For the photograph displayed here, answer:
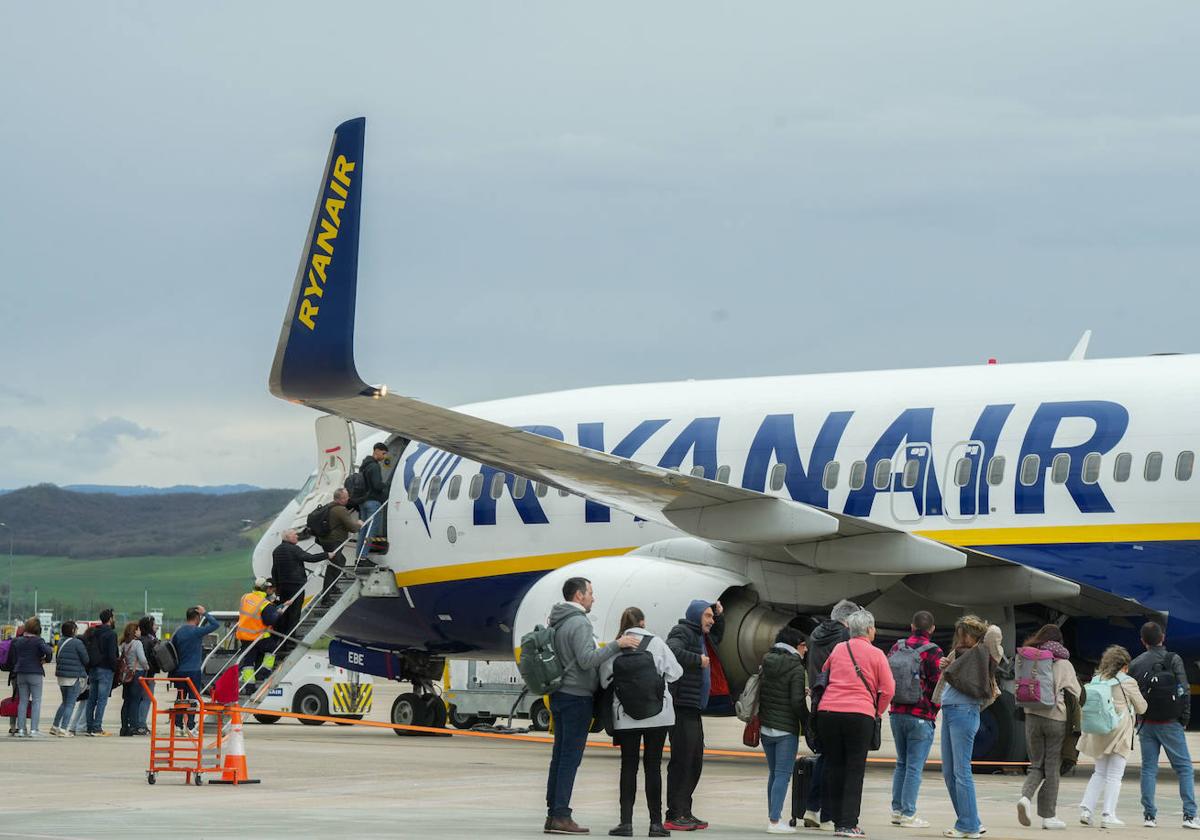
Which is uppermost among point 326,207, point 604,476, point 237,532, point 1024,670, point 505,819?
point 237,532

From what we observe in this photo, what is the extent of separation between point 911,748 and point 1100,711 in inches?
54.3

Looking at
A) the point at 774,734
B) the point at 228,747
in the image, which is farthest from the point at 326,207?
the point at 774,734

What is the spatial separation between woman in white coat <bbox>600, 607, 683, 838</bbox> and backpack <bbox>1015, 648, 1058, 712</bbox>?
288cm

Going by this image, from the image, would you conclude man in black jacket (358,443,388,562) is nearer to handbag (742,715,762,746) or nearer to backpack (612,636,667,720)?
handbag (742,715,762,746)

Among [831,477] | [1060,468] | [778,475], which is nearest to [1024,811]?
[1060,468]

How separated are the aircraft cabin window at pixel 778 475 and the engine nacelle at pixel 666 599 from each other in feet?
4.23

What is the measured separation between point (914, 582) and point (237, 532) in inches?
5392

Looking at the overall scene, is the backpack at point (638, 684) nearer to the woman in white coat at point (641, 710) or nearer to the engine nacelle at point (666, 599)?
the woman in white coat at point (641, 710)

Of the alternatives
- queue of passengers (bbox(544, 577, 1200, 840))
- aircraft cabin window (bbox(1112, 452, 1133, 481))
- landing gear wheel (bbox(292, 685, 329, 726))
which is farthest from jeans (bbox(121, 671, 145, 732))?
aircraft cabin window (bbox(1112, 452, 1133, 481))

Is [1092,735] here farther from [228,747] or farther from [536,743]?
[536,743]

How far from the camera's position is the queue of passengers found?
1219 centimetres

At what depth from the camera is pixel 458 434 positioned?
1588 centimetres

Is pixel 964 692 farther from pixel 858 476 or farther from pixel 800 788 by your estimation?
pixel 858 476

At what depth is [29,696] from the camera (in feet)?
74.4
